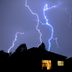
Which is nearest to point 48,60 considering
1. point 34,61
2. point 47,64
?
point 47,64

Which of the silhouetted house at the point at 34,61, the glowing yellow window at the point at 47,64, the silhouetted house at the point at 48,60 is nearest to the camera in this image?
the silhouetted house at the point at 34,61

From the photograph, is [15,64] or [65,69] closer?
[15,64]

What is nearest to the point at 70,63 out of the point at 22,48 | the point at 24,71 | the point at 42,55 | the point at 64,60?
the point at 64,60

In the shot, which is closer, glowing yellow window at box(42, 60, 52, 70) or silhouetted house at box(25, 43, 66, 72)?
silhouetted house at box(25, 43, 66, 72)

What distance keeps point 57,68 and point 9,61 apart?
26.2 ft

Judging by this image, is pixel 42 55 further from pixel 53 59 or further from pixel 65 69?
pixel 65 69

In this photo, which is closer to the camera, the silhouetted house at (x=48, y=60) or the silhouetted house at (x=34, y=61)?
the silhouetted house at (x=34, y=61)

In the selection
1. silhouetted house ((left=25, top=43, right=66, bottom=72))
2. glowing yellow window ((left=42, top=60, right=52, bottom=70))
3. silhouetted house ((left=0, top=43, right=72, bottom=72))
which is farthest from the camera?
glowing yellow window ((left=42, top=60, right=52, bottom=70))

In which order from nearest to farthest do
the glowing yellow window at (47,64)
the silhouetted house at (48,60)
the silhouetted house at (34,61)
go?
the silhouetted house at (34,61), the silhouetted house at (48,60), the glowing yellow window at (47,64)

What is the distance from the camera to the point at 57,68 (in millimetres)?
27531

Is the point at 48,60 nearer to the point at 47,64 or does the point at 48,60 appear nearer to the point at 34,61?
the point at 47,64

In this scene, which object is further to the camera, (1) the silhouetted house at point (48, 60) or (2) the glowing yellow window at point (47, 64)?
(2) the glowing yellow window at point (47, 64)

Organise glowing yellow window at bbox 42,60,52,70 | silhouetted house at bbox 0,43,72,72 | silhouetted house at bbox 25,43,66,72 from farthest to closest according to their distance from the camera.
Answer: glowing yellow window at bbox 42,60,52,70, silhouetted house at bbox 25,43,66,72, silhouetted house at bbox 0,43,72,72

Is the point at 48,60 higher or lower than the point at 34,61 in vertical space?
lower
